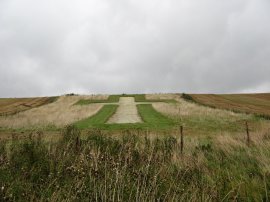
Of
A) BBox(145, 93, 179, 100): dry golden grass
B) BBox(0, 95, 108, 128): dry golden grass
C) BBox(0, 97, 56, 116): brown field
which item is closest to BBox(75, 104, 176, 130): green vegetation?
BBox(0, 95, 108, 128): dry golden grass

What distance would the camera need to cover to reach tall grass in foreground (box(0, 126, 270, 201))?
5.66m

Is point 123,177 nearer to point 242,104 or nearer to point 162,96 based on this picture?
point 242,104

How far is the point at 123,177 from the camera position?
20.0ft

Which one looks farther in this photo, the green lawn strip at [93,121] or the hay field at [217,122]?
the green lawn strip at [93,121]

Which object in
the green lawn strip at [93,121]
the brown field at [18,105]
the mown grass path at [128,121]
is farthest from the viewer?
the brown field at [18,105]

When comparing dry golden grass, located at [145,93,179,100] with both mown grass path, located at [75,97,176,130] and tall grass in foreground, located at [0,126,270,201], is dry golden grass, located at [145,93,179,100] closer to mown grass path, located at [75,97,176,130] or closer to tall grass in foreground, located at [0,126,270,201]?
mown grass path, located at [75,97,176,130]

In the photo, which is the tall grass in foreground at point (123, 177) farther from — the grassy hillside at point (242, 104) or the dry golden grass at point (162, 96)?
the dry golden grass at point (162, 96)

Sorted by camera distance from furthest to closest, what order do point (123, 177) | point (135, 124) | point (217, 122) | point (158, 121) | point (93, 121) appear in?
point (93, 121) → point (158, 121) → point (217, 122) → point (135, 124) → point (123, 177)

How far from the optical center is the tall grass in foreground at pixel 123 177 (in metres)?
5.66

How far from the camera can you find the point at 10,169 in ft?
23.2

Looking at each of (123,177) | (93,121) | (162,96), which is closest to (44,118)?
(93,121)

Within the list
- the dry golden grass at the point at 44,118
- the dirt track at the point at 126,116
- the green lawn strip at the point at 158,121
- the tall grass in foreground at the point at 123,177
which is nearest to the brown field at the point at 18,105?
the dry golden grass at the point at 44,118

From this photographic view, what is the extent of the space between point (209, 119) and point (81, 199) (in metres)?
32.4

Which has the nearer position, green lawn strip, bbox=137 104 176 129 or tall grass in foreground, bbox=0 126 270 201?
tall grass in foreground, bbox=0 126 270 201
